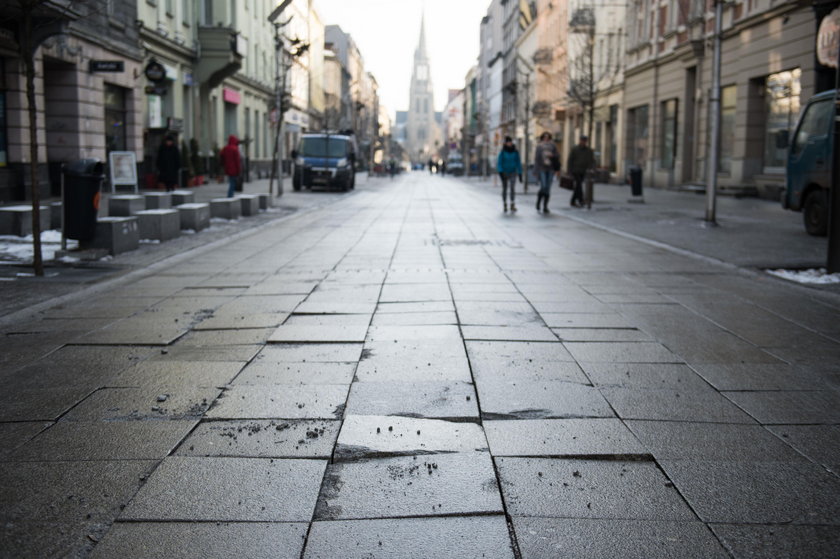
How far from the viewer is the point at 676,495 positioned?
3.43 meters

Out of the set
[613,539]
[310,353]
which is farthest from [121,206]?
[613,539]

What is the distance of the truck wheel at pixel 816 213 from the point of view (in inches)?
580

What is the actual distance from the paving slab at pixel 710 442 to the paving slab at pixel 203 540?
5.78 feet

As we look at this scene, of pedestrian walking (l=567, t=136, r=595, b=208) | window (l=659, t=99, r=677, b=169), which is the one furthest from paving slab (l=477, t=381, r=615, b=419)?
window (l=659, t=99, r=677, b=169)

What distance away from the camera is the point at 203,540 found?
3.00 m

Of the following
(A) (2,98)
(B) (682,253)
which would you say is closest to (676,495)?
(B) (682,253)

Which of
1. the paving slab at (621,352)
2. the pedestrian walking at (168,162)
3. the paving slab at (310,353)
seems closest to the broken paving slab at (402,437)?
the paving slab at (310,353)

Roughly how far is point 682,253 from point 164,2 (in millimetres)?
25540

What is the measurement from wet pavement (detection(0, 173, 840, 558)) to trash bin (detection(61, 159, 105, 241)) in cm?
286

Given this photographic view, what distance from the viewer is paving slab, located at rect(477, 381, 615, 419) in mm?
4527

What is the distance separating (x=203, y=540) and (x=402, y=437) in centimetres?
130

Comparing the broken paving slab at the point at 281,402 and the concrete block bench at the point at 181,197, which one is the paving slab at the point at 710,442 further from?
the concrete block bench at the point at 181,197

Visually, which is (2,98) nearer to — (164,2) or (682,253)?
(164,2)

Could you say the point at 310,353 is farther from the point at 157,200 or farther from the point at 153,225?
the point at 157,200
